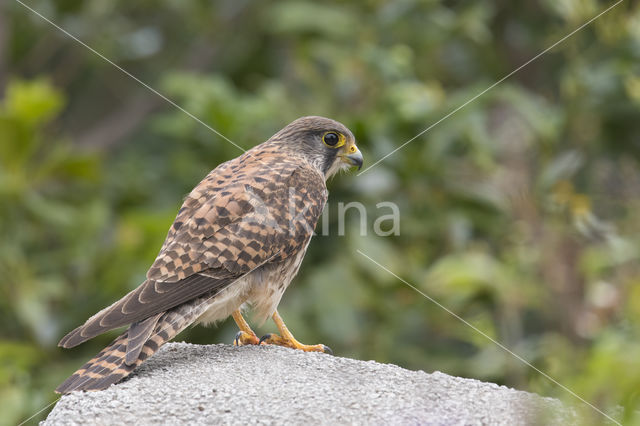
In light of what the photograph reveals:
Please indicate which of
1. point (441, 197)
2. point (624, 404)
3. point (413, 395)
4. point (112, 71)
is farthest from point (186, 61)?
point (624, 404)

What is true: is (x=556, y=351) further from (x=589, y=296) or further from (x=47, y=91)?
(x=47, y=91)

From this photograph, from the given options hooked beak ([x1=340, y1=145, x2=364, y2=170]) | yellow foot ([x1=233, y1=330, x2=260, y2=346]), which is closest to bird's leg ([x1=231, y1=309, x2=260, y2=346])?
yellow foot ([x1=233, y1=330, x2=260, y2=346])

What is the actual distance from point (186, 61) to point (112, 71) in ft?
3.34

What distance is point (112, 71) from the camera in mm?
8641

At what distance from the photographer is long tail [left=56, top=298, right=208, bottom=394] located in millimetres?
2613

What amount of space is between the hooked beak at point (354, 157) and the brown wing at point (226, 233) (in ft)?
1.12

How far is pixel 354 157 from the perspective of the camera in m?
3.88

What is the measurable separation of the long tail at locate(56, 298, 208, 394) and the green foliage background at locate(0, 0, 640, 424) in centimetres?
145

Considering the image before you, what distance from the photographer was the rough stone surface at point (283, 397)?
245 centimetres

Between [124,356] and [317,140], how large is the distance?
4.95 feet

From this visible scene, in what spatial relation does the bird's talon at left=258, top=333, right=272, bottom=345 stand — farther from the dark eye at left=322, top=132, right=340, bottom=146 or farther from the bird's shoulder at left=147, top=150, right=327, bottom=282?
the dark eye at left=322, top=132, right=340, bottom=146

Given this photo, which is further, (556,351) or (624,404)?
(556,351)

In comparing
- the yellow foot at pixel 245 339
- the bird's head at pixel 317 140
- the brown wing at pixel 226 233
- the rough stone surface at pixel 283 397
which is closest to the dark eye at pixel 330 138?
the bird's head at pixel 317 140

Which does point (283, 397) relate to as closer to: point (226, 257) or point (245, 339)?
point (226, 257)
